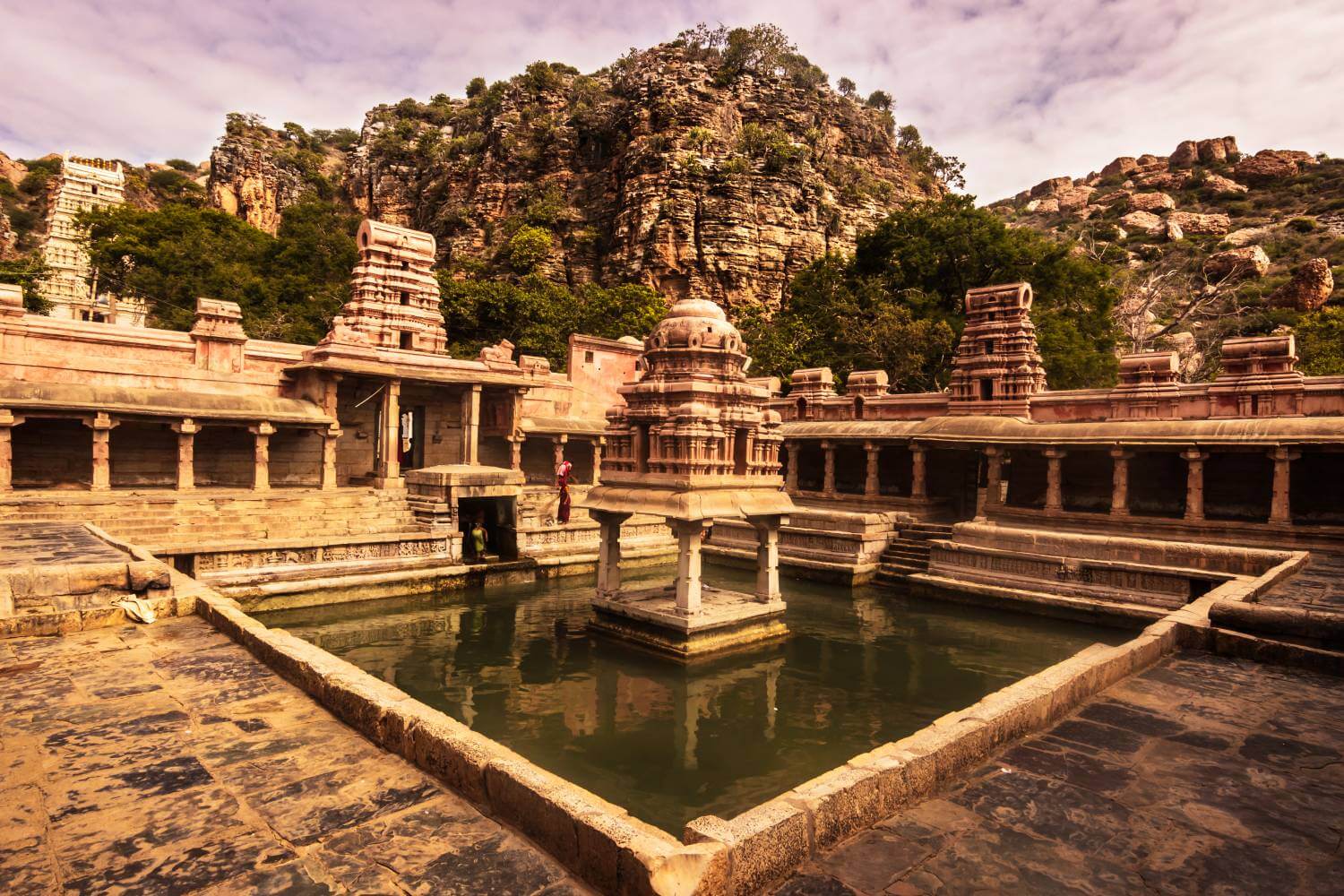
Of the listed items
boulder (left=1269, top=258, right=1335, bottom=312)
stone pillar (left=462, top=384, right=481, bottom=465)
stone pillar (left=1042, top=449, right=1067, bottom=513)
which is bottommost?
stone pillar (left=1042, top=449, right=1067, bottom=513)

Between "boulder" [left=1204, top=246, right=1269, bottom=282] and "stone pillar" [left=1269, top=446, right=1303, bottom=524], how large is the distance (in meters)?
37.8

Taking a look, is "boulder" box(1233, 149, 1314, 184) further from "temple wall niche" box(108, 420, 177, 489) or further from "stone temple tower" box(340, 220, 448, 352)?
"temple wall niche" box(108, 420, 177, 489)

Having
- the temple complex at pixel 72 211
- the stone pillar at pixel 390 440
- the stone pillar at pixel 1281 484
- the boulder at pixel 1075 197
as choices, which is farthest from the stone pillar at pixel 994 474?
the boulder at pixel 1075 197

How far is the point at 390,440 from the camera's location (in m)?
20.6

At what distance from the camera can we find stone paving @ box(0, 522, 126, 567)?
29.0 ft

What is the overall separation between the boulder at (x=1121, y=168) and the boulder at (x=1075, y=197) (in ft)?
10.7

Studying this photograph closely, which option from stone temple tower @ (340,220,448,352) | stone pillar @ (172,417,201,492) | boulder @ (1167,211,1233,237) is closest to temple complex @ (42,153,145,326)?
stone temple tower @ (340,220,448,352)

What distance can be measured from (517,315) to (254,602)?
27.6 meters

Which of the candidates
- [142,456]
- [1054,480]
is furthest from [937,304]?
[142,456]

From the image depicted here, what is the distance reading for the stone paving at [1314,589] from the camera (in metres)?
9.09

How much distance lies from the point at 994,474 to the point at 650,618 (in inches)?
460

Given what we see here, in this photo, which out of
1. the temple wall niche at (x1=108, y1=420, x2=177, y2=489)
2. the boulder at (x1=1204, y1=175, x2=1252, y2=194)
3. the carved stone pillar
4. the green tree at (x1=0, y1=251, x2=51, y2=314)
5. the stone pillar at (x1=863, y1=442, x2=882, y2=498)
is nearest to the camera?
the carved stone pillar

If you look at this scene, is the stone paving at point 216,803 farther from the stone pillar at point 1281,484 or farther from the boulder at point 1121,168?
the boulder at point 1121,168

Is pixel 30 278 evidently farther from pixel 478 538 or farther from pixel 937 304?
pixel 937 304
